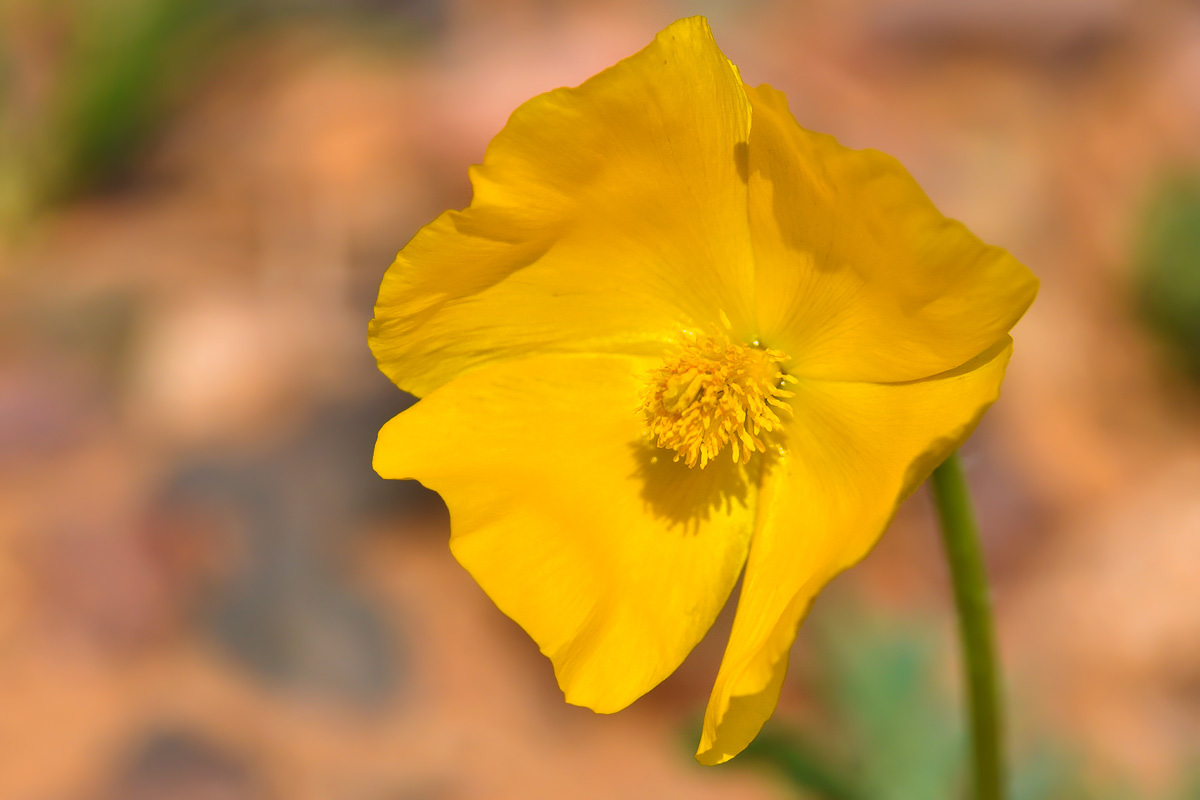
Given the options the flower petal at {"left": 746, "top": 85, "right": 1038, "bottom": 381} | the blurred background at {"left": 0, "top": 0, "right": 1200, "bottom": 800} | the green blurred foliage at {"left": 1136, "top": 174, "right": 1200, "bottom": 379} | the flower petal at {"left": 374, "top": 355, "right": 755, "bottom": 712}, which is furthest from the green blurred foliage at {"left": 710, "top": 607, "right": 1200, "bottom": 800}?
the green blurred foliage at {"left": 1136, "top": 174, "right": 1200, "bottom": 379}

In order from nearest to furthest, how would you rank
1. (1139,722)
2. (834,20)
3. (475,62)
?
1. (1139,722)
2. (475,62)
3. (834,20)

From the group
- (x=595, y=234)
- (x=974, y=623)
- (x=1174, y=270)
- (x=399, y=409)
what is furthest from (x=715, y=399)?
(x=1174, y=270)

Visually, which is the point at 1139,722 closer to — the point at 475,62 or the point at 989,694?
the point at 989,694

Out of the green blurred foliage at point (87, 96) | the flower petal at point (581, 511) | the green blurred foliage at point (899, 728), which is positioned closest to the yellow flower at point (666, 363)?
the flower petal at point (581, 511)

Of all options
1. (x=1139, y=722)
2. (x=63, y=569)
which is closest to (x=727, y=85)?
(x=1139, y=722)

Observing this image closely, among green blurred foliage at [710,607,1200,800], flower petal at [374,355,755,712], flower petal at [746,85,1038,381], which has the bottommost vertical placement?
green blurred foliage at [710,607,1200,800]

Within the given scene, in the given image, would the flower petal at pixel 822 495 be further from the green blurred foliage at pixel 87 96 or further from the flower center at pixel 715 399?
the green blurred foliage at pixel 87 96

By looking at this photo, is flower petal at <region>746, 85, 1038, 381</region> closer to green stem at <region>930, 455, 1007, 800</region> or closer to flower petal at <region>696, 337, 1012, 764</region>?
flower petal at <region>696, 337, 1012, 764</region>
